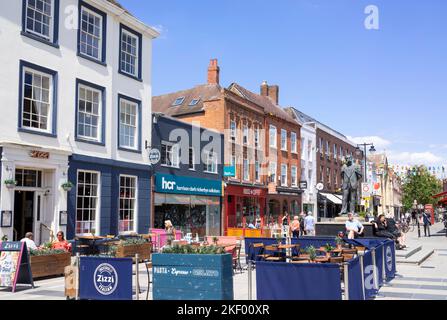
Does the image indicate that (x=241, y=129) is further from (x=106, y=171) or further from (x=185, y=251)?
(x=185, y=251)

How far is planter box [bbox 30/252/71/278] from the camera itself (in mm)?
12656

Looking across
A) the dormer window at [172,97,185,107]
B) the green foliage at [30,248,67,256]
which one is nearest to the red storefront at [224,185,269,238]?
the dormer window at [172,97,185,107]

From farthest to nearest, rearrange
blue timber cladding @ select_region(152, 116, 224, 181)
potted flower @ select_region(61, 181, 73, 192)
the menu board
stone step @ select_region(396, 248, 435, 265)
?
blue timber cladding @ select_region(152, 116, 224, 181)
potted flower @ select_region(61, 181, 73, 192)
stone step @ select_region(396, 248, 435, 265)
the menu board

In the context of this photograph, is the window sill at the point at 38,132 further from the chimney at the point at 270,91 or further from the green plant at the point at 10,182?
the chimney at the point at 270,91

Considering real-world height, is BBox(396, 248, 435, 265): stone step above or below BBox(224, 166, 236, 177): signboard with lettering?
below

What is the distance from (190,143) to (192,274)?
64.5 ft

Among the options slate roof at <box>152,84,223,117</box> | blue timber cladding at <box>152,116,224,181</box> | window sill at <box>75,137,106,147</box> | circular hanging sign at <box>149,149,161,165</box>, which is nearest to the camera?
window sill at <box>75,137,106,147</box>

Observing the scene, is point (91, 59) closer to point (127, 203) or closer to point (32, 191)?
point (32, 191)

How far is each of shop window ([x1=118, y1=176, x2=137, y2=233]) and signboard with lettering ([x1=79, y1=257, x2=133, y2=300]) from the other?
11816 millimetres

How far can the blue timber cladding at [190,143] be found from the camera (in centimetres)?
2441

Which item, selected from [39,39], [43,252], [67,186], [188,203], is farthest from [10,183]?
[188,203]

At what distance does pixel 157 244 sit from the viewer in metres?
20.3

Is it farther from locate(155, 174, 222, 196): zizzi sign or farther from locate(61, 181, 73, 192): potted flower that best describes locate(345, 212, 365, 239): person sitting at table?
locate(155, 174, 222, 196): zizzi sign
